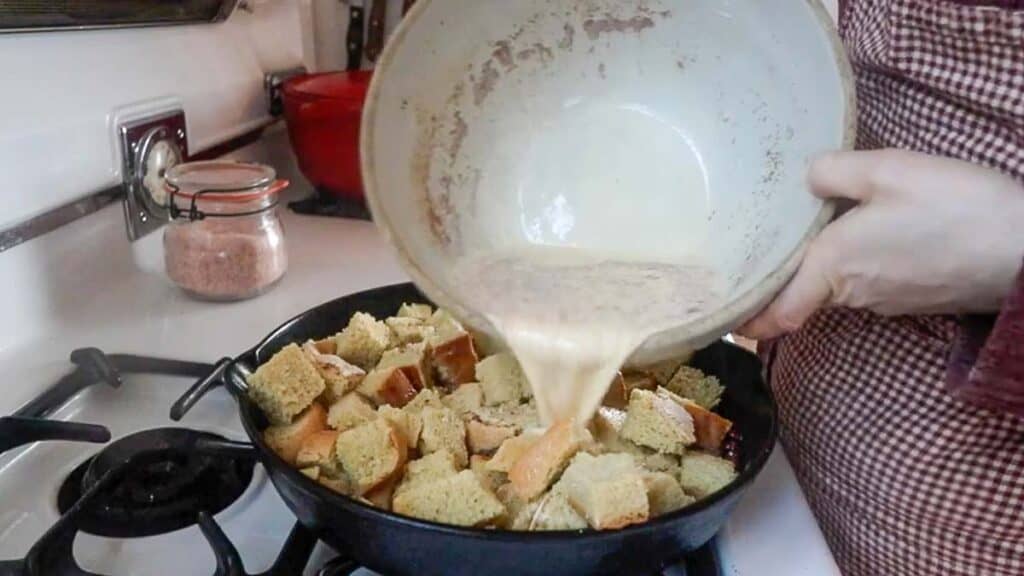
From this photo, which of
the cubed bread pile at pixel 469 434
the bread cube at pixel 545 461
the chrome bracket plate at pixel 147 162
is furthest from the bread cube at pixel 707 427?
the chrome bracket plate at pixel 147 162

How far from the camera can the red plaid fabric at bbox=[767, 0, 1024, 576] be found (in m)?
0.58

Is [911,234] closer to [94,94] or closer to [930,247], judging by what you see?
[930,247]

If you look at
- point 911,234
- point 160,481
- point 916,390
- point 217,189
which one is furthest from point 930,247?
point 217,189

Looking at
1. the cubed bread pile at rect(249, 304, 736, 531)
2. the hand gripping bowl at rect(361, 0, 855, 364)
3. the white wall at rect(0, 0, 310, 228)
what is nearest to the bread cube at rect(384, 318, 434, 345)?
the cubed bread pile at rect(249, 304, 736, 531)

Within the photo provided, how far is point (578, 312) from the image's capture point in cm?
60

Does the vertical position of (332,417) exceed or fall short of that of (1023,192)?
it falls short

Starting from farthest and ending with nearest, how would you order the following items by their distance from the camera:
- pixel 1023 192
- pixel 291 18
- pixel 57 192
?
pixel 291 18
pixel 57 192
pixel 1023 192

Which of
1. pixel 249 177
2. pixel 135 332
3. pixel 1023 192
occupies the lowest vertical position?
pixel 135 332

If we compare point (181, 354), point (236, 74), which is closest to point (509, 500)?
point (181, 354)

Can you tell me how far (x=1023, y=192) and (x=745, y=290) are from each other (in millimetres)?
157

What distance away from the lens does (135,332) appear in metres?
0.84

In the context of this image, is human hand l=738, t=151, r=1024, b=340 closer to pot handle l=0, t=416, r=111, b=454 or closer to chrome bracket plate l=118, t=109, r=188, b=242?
pot handle l=0, t=416, r=111, b=454

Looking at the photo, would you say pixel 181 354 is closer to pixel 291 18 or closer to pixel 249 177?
pixel 249 177

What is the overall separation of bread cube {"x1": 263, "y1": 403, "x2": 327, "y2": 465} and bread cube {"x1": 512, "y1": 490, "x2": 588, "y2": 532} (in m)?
0.15
